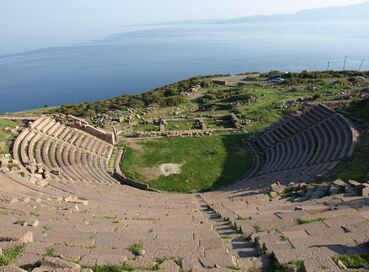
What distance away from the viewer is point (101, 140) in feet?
99.0

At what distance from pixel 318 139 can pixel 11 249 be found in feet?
73.7

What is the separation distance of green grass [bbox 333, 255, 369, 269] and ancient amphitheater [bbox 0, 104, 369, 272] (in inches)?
7.7

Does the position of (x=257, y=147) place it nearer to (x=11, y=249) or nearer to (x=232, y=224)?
(x=232, y=224)

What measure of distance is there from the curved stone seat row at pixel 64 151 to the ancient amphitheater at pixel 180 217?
0.12 metres

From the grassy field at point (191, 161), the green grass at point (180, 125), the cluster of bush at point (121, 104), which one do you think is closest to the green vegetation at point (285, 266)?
the grassy field at point (191, 161)

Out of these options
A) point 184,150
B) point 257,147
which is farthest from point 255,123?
point 184,150

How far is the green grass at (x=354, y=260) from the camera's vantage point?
23.6 feet

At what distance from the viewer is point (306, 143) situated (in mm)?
26422

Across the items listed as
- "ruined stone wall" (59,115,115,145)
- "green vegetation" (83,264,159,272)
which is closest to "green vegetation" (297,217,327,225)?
"green vegetation" (83,264,159,272)

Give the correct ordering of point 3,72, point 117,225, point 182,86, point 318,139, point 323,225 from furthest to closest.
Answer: point 3,72, point 182,86, point 318,139, point 117,225, point 323,225

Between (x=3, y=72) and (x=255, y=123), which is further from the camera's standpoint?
(x=3, y=72)

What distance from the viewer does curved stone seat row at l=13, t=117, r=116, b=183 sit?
22.9m

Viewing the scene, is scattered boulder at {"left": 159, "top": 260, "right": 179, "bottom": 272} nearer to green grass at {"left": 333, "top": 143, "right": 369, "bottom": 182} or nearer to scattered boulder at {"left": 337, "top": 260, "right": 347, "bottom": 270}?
scattered boulder at {"left": 337, "top": 260, "right": 347, "bottom": 270}

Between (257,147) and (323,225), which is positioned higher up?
(323,225)
